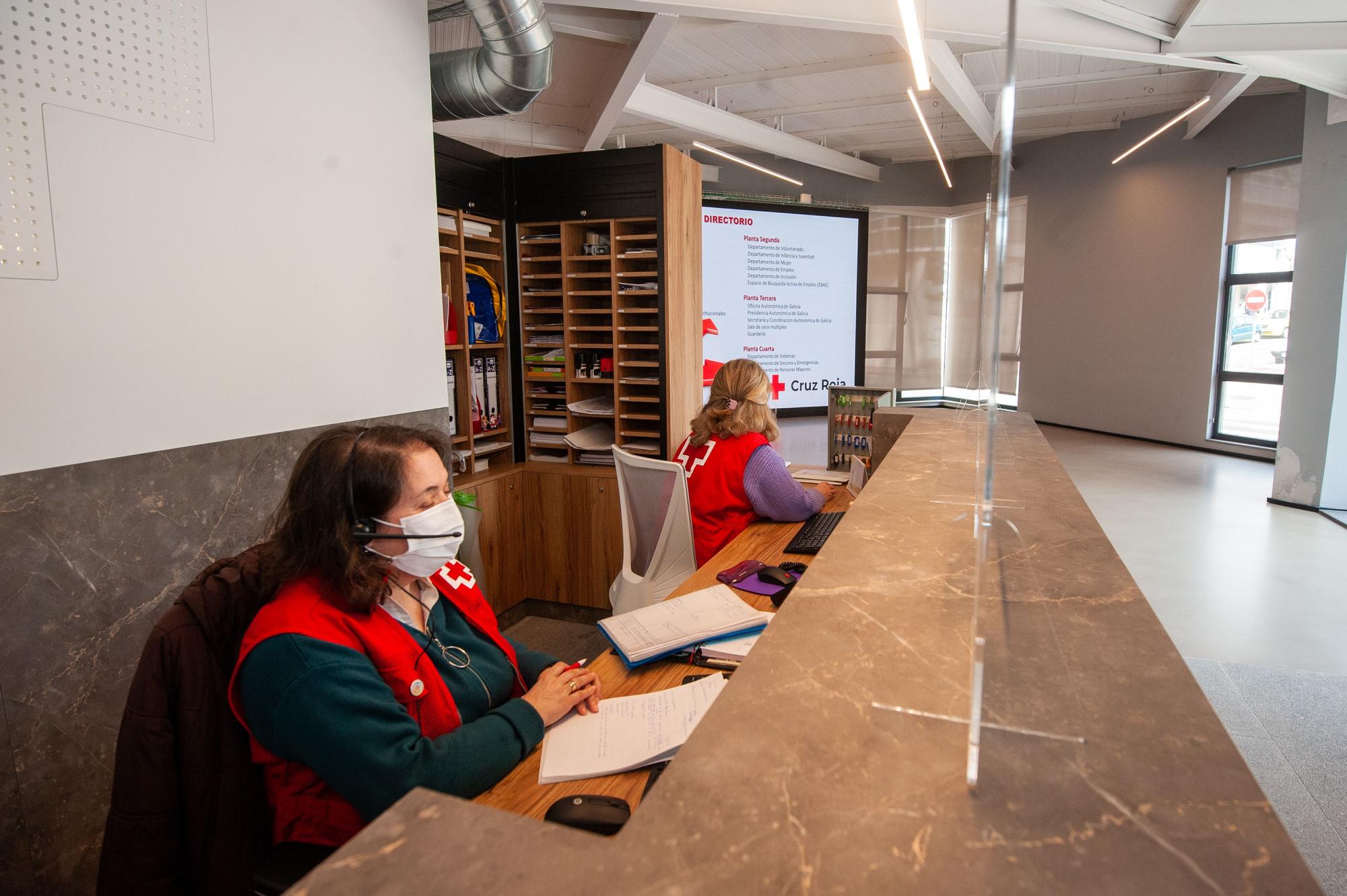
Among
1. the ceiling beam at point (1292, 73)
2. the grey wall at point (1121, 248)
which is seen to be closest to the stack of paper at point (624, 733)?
the ceiling beam at point (1292, 73)

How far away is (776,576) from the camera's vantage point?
2.12 meters

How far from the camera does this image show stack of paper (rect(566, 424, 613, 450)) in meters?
4.12

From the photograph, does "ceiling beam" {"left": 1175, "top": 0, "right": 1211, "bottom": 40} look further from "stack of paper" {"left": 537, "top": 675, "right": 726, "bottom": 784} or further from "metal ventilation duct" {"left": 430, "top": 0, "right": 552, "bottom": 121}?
"stack of paper" {"left": 537, "top": 675, "right": 726, "bottom": 784}

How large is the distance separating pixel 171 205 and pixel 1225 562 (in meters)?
5.61

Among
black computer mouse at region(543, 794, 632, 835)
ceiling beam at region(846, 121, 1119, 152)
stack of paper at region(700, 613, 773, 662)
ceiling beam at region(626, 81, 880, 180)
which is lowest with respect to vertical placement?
stack of paper at region(700, 613, 773, 662)

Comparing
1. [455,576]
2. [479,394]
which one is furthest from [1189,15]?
[455,576]

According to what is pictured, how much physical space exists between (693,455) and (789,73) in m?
4.59

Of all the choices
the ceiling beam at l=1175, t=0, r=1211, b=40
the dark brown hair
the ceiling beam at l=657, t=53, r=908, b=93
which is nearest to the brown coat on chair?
the dark brown hair

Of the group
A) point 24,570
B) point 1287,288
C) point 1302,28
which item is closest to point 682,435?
point 24,570

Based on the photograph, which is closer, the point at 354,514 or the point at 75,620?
the point at 354,514

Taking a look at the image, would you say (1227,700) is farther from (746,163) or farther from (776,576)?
(746,163)

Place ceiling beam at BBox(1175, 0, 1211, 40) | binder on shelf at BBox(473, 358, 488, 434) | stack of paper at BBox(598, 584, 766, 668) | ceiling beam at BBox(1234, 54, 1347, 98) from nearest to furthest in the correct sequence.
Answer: stack of paper at BBox(598, 584, 766, 668), binder on shelf at BBox(473, 358, 488, 434), ceiling beam at BBox(1175, 0, 1211, 40), ceiling beam at BBox(1234, 54, 1347, 98)

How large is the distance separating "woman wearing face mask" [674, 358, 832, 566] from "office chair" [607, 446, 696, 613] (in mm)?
155

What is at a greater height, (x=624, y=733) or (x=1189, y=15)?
(x=1189, y=15)
